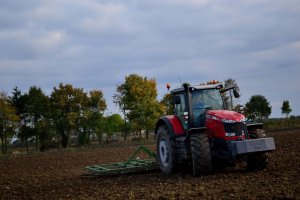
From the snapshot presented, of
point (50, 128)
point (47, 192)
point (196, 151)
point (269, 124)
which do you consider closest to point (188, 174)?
point (196, 151)

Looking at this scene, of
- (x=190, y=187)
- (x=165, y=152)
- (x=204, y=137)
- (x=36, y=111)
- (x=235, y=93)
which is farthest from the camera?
(x=36, y=111)

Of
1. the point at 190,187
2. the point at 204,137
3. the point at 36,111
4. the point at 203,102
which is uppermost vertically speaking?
the point at 36,111

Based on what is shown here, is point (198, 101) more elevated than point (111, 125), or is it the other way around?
point (111, 125)

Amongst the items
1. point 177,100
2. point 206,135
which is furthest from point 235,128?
point 177,100

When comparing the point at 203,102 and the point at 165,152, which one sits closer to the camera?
the point at 203,102

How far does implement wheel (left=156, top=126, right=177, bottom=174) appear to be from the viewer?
11.3 meters

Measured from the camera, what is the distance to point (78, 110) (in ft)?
182

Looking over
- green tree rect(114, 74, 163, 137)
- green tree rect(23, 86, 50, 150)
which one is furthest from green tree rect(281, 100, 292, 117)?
green tree rect(23, 86, 50, 150)

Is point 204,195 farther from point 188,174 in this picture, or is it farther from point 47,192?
point 47,192

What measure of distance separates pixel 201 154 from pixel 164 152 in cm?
234

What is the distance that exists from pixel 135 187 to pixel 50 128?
4441cm

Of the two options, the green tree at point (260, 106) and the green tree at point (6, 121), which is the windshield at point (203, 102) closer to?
the green tree at point (6, 121)

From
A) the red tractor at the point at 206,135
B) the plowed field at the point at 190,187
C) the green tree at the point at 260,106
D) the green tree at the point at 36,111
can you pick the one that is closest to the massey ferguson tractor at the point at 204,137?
the red tractor at the point at 206,135

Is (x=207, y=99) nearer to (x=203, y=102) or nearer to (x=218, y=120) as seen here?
(x=203, y=102)
